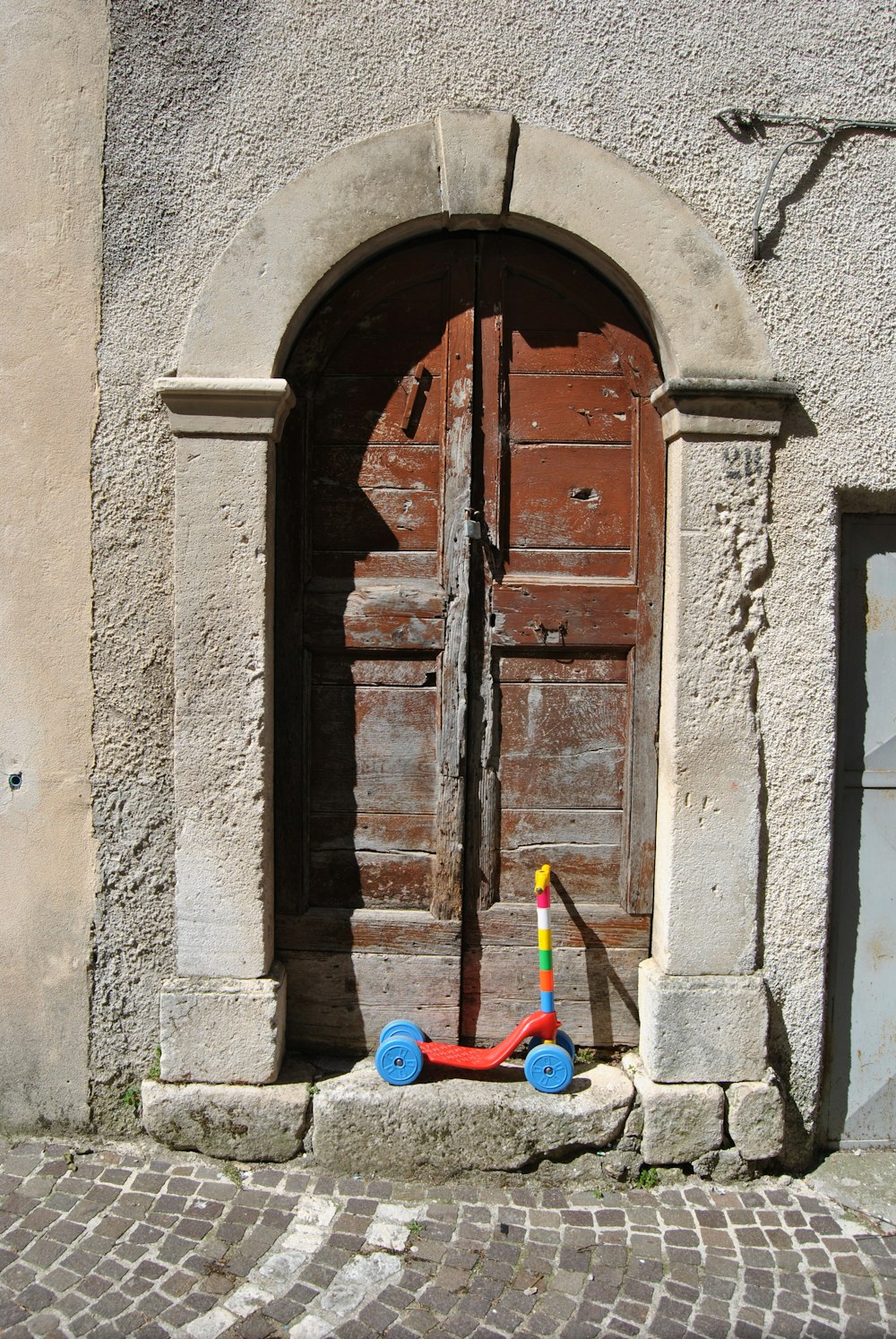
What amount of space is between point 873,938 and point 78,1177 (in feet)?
8.76

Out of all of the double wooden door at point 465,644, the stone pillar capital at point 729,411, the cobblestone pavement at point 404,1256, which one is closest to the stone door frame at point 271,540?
the stone pillar capital at point 729,411

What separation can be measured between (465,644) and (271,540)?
0.71 metres

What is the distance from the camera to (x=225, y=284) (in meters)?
2.83

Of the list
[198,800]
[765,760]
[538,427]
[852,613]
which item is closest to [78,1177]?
[198,800]

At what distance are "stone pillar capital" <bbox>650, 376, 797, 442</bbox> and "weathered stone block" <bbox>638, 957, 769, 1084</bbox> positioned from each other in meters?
1.72

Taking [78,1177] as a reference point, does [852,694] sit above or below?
above

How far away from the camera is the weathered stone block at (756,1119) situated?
9.43 ft

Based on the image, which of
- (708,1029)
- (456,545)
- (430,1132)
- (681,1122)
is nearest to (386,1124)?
(430,1132)

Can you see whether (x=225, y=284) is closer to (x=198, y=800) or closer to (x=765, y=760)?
(x=198, y=800)

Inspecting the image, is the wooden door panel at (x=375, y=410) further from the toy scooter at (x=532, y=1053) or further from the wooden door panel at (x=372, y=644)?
the toy scooter at (x=532, y=1053)

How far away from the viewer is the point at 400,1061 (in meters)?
2.90

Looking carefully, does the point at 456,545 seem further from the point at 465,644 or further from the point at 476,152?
the point at 476,152

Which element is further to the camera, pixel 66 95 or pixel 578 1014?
pixel 578 1014

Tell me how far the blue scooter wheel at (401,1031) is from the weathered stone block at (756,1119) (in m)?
1.01
